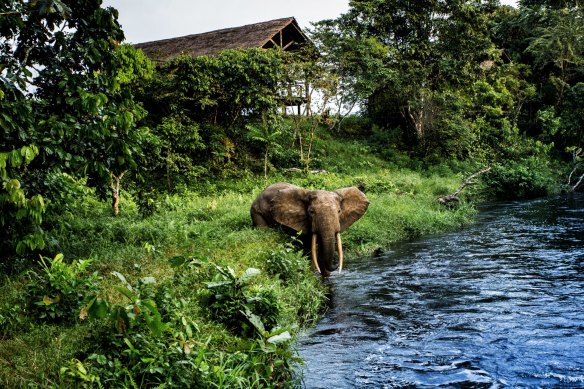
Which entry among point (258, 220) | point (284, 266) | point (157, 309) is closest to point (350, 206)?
point (258, 220)

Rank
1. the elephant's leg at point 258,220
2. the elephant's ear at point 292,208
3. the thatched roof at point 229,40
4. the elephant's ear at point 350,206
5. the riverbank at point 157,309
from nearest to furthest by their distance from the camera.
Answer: the riverbank at point 157,309 → the elephant's ear at point 292,208 → the elephant's ear at point 350,206 → the elephant's leg at point 258,220 → the thatched roof at point 229,40

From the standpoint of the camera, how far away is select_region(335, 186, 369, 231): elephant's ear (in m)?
9.70

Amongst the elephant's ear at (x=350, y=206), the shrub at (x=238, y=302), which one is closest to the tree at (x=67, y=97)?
the shrub at (x=238, y=302)

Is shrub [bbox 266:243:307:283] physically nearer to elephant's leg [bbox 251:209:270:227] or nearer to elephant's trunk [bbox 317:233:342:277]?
elephant's trunk [bbox 317:233:342:277]

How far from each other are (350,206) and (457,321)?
372cm

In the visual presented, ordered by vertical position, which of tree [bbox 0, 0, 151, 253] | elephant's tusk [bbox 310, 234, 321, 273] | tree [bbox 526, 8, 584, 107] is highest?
tree [bbox 526, 8, 584, 107]

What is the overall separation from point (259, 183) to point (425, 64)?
43.8 feet

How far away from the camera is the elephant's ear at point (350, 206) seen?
9703 millimetres

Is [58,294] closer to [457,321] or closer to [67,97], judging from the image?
[67,97]

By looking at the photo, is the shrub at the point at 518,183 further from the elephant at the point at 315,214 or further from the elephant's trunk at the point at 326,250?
the elephant's trunk at the point at 326,250

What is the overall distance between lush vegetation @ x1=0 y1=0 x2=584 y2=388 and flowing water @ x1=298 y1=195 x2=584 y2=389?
618 millimetres

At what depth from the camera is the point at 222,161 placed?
744 inches

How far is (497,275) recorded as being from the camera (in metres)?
8.73

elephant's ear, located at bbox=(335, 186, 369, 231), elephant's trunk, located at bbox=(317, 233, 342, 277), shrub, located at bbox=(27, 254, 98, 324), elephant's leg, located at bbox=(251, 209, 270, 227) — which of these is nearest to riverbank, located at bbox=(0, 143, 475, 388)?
shrub, located at bbox=(27, 254, 98, 324)
